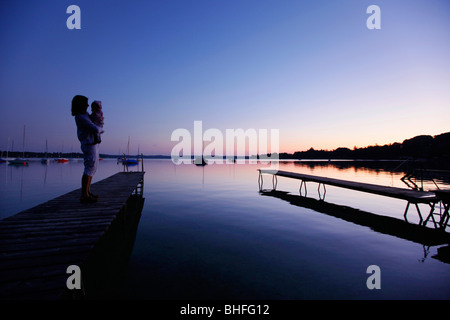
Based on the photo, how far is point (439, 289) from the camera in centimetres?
484

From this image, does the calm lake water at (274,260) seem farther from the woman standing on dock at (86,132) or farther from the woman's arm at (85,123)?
the woman's arm at (85,123)

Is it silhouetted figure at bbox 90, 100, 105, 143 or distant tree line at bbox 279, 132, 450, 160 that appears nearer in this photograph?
silhouetted figure at bbox 90, 100, 105, 143

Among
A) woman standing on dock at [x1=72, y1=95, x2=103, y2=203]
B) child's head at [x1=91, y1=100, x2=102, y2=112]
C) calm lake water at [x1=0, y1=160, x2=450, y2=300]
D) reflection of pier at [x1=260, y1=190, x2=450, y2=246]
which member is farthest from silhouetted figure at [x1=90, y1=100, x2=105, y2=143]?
reflection of pier at [x1=260, y1=190, x2=450, y2=246]

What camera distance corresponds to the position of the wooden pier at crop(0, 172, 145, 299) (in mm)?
2553

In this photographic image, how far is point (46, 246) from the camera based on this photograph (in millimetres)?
3676

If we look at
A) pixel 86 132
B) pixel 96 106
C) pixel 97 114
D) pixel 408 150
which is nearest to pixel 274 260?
pixel 86 132

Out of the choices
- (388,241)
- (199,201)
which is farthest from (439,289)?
(199,201)

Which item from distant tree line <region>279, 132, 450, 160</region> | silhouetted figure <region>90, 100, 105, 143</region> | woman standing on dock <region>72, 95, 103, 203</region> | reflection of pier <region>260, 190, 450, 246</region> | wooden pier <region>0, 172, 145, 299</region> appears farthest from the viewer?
distant tree line <region>279, 132, 450, 160</region>

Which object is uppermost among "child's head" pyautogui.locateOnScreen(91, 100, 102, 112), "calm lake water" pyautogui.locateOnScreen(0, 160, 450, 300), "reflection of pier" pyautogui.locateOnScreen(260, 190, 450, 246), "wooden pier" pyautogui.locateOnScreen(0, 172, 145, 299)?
"child's head" pyautogui.locateOnScreen(91, 100, 102, 112)

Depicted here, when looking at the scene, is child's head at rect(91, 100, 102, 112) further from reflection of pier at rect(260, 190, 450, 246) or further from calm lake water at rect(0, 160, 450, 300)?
reflection of pier at rect(260, 190, 450, 246)

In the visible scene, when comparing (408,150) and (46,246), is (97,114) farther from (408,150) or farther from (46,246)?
(408,150)

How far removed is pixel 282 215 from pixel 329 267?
5.90 meters
